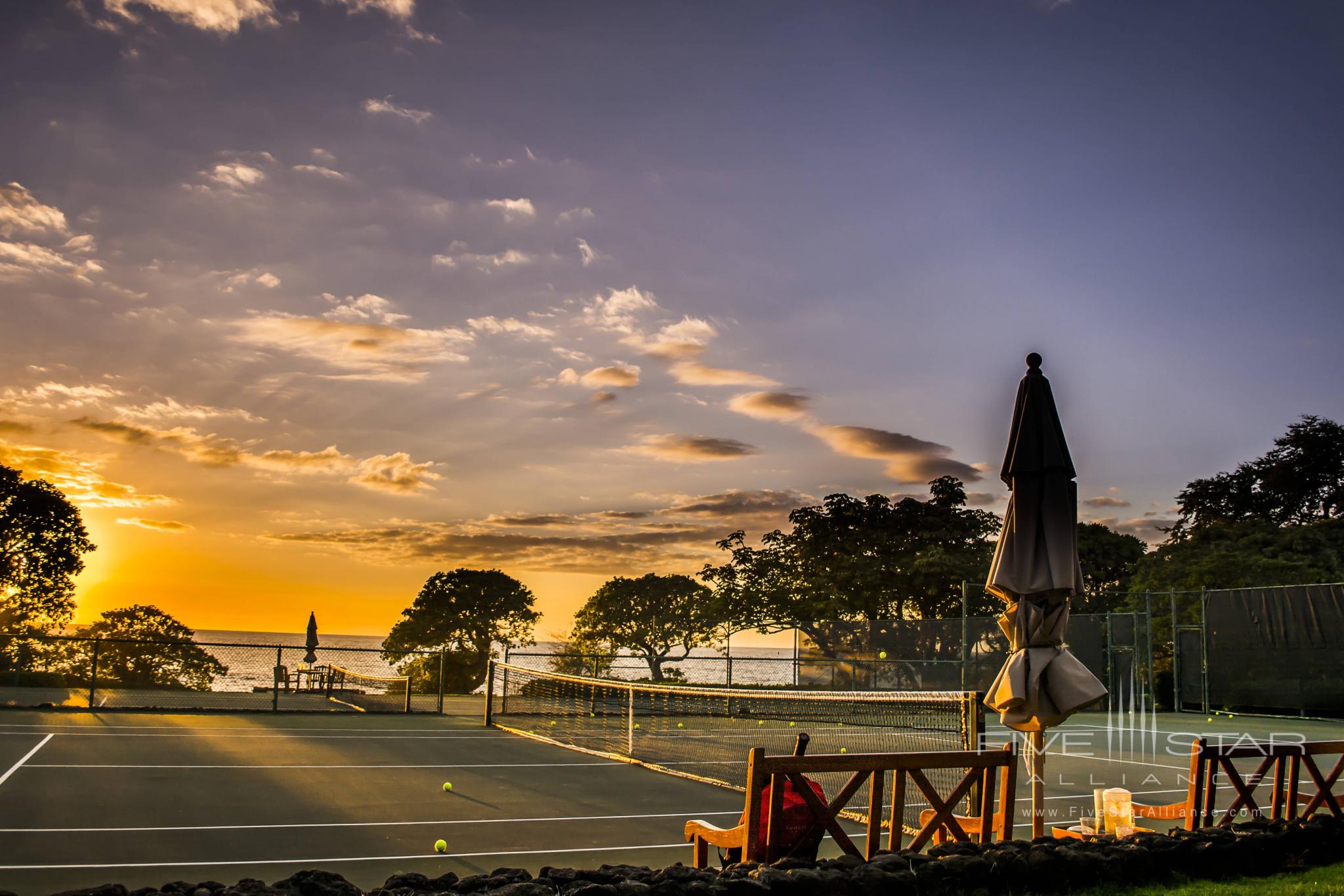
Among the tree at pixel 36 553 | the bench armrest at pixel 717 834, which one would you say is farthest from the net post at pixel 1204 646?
the tree at pixel 36 553

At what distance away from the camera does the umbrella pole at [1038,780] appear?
248 inches

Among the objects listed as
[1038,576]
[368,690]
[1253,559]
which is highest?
[1253,559]

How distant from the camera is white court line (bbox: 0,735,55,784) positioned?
422 inches

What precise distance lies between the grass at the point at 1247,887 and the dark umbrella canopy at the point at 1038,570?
1.04m

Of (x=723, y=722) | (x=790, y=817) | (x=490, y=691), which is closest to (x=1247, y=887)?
(x=790, y=817)

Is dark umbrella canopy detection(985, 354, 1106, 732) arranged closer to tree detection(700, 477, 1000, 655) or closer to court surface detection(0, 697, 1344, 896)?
court surface detection(0, 697, 1344, 896)

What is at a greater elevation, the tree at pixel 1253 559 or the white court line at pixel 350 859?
the tree at pixel 1253 559

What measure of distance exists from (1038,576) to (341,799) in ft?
23.2

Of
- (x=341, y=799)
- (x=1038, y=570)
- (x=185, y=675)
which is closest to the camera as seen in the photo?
(x=1038, y=570)

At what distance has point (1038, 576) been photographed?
256 inches

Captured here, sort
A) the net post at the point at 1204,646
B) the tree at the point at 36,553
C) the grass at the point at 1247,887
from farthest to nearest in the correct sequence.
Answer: the tree at the point at 36,553 → the net post at the point at 1204,646 → the grass at the point at 1247,887

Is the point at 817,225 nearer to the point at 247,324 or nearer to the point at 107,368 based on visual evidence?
the point at 247,324

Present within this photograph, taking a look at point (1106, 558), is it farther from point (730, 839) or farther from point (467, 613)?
point (730, 839)

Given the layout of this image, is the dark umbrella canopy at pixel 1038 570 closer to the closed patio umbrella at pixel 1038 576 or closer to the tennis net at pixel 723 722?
the closed patio umbrella at pixel 1038 576
